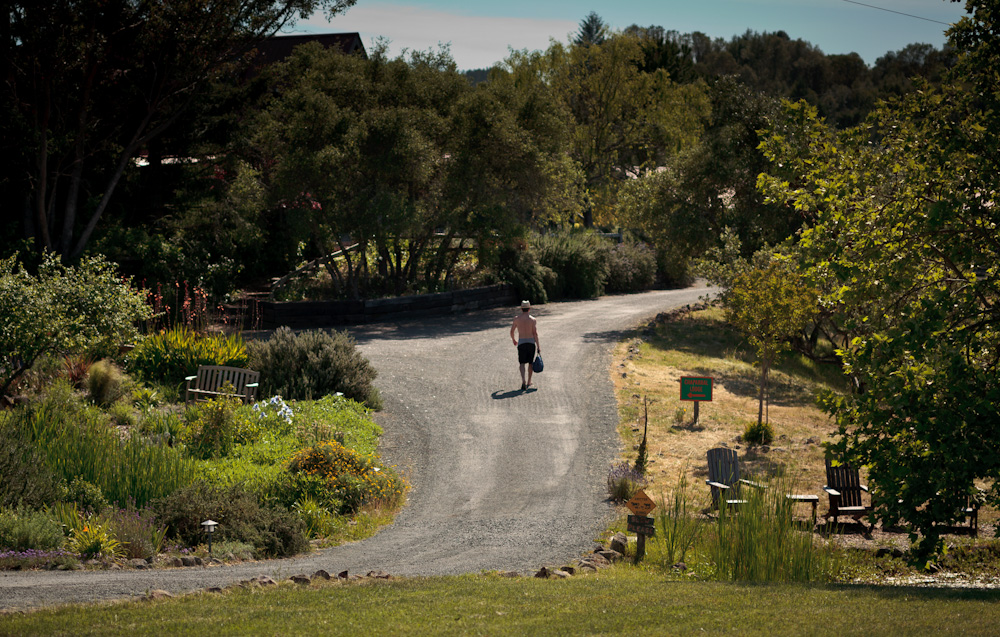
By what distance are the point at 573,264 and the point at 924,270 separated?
2386 centimetres

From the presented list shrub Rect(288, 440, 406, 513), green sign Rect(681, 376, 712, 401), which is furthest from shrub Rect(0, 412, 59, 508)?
green sign Rect(681, 376, 712, 401)

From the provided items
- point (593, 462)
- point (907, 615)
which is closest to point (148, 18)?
point (593, 462)

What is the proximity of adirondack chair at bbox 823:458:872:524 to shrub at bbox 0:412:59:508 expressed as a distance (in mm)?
10953

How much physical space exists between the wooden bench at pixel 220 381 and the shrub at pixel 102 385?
1301 mm

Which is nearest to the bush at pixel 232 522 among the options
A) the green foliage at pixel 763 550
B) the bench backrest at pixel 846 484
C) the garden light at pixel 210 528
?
the garden light at pixel 210 528

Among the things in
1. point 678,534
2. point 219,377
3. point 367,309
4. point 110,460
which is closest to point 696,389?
point 678,534

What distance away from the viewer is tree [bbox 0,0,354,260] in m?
22.3

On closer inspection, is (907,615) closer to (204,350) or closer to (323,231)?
(204,350)

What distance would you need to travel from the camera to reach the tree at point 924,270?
7.98m

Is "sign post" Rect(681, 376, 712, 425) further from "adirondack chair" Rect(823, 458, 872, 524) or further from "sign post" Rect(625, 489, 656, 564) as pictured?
"sign post" Rect(625, 489, 656, 564)

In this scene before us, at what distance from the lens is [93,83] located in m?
24.7

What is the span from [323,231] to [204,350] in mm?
8915

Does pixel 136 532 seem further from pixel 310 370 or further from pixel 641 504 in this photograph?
pixel 310 370

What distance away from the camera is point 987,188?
8859mm
